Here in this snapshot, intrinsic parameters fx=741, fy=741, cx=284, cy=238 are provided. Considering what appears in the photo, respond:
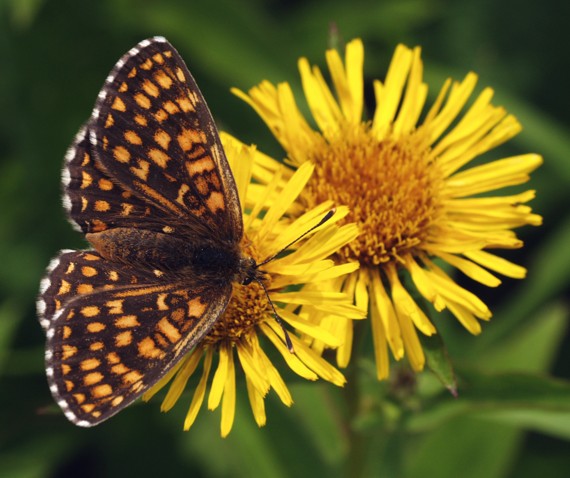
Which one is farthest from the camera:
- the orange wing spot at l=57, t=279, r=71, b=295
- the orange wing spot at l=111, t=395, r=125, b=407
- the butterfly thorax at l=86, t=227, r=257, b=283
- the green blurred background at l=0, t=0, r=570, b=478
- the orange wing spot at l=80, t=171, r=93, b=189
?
the green blurred background at l=0, t=0, r=570, b=478

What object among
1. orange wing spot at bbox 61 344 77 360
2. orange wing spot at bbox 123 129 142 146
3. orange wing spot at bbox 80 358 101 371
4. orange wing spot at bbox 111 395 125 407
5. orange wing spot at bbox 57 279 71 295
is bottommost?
orange wing spot at bbox 111 395 125 407

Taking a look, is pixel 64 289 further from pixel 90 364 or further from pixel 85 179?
pixel 85 179

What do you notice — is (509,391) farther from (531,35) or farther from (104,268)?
(531,35)

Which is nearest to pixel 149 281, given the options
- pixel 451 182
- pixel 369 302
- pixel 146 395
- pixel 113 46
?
pixel 146 395

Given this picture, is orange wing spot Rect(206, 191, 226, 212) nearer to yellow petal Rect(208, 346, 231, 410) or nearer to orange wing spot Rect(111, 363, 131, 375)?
yellow petal Rect(208, 346, 231, 410)

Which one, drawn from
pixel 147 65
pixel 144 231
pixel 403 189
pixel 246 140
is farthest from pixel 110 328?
pixel 246 140

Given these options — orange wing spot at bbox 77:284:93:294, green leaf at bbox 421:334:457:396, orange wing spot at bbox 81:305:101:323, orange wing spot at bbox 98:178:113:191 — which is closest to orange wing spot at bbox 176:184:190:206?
orange wing spot at bbox 98:178:113:191
